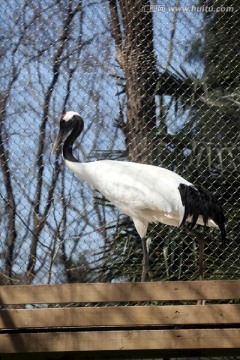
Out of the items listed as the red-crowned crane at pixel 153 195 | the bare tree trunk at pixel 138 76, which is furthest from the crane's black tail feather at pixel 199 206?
the bare tree trunk at pixel 138 76

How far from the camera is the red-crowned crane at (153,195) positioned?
3.76 meters

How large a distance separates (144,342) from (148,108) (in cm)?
188

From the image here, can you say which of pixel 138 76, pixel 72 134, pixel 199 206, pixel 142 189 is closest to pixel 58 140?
pixel 72 134

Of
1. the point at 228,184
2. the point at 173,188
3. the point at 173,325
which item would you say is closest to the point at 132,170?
the point at 173,188

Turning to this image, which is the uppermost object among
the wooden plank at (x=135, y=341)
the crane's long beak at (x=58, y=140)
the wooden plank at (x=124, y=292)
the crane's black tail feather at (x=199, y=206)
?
the crane's long beak at (x=58, y=140)

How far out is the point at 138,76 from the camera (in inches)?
187

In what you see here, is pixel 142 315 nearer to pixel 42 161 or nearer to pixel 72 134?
pixel 72 134

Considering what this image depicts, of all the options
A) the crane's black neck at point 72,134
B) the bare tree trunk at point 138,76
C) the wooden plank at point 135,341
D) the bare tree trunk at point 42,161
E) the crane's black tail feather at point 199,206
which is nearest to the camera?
the wooden plank at point 135,341

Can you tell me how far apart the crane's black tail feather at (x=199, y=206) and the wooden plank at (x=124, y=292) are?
0.59 m

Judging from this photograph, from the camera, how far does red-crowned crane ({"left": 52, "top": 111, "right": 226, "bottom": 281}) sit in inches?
148

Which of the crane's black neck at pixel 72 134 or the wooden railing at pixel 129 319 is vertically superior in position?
the crane's black neck at pixel 72 134

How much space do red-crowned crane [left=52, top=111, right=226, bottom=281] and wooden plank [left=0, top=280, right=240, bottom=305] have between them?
0.59 m

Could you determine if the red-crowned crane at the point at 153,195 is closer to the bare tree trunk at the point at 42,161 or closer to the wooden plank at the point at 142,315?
the wooden plank at the point at 142,315

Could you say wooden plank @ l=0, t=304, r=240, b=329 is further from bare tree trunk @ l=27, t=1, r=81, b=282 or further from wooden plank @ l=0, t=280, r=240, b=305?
bare tree trunk @ l=27, t=1, r=81, b=282
